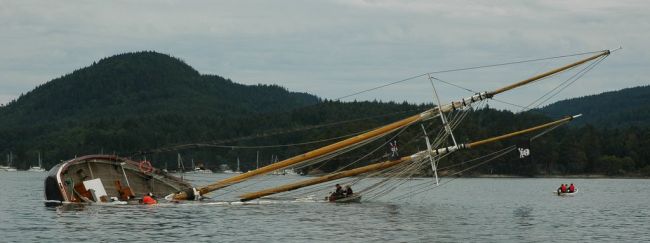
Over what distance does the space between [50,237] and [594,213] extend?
4887cm

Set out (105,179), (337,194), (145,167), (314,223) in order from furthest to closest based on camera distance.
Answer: (337,194)
(145,167)
(105,179)
(314,223)

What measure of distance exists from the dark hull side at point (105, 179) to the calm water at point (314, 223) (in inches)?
87.0

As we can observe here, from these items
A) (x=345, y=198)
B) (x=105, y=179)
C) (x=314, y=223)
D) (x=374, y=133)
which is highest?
(x=374, y=133)

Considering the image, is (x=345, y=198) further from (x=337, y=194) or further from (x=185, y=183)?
(x=185, y=183)

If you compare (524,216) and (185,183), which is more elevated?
(185,183)

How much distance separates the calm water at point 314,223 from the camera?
56.9 m

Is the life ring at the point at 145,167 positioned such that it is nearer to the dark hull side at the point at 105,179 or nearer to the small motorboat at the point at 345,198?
the dark hull side at the point at 105,179

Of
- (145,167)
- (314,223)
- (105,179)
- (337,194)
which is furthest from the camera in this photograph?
(337,194)

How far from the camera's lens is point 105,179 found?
8106 centimetres

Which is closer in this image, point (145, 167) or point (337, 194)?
point (145, 167)

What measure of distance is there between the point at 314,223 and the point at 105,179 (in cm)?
2320

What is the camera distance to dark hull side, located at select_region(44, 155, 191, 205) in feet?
253

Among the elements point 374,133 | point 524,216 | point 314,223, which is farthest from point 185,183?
point 524,216

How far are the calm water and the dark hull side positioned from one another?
7.25ft
